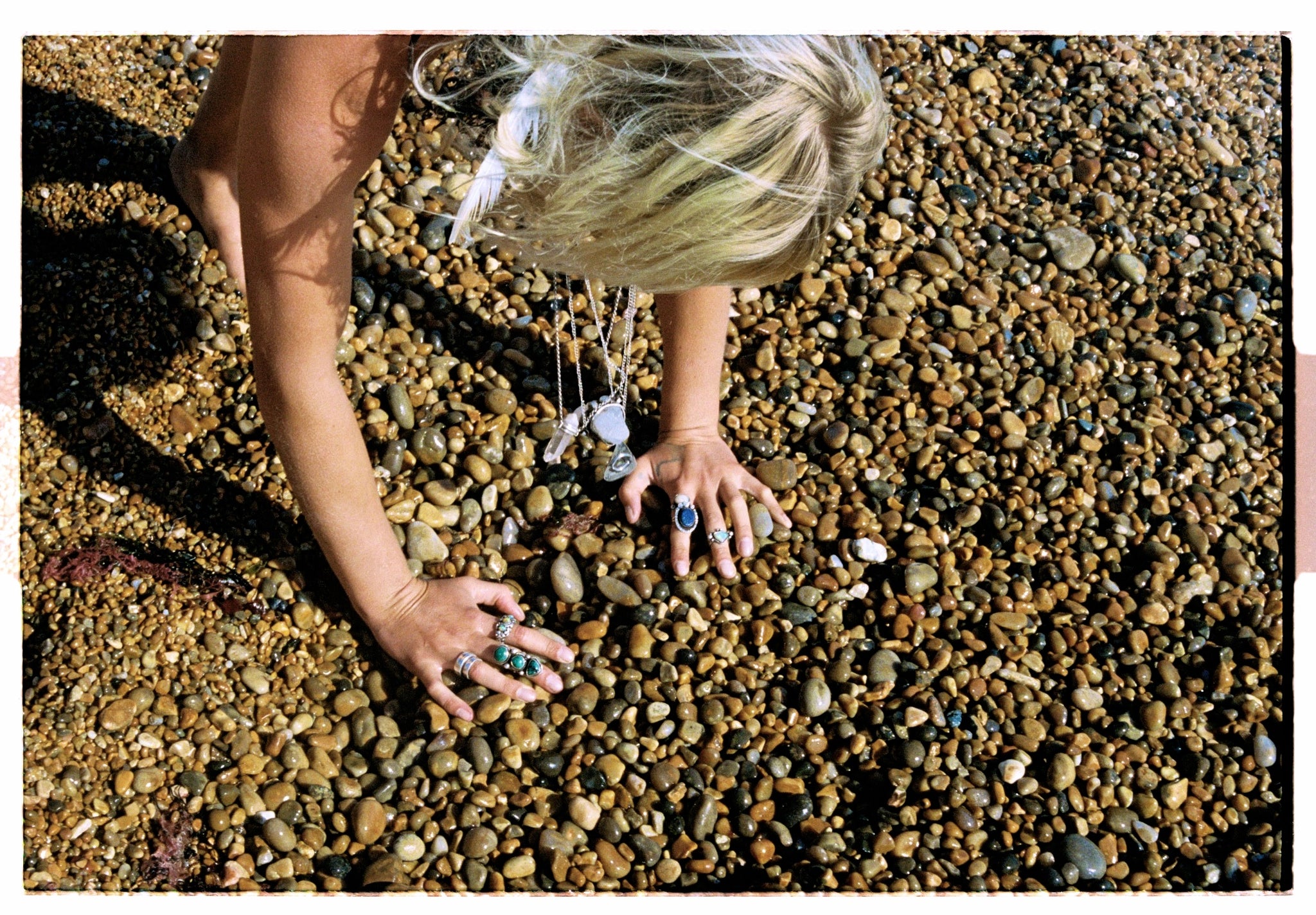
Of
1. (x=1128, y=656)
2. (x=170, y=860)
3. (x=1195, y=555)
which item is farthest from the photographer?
(x=1195, y=555)

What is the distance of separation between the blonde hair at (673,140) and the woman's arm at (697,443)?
74cm

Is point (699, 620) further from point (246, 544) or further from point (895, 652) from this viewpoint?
point (246, 544)

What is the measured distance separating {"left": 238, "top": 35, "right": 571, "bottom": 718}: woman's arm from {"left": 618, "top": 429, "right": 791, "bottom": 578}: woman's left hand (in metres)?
0.39

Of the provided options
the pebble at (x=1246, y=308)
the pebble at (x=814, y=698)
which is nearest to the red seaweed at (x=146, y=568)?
the pebble at (x=814, y=698)

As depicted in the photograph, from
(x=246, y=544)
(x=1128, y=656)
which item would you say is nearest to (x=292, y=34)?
(x=246, y=544)

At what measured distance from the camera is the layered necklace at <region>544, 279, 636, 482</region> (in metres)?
2.74

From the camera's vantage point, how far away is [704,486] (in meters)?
2.69

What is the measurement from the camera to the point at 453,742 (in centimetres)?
232

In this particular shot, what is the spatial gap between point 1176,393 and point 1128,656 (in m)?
0.80

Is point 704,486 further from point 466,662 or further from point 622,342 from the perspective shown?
point 466,662

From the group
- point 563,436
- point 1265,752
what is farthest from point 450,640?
point 1265,752

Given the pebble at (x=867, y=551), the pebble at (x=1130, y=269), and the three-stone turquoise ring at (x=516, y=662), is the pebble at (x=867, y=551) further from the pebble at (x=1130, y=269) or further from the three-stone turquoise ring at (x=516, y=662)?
the pebble at (x=1130, y=269)

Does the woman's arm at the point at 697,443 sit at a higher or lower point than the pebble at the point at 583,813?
higher

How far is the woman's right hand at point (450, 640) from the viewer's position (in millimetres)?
2377
